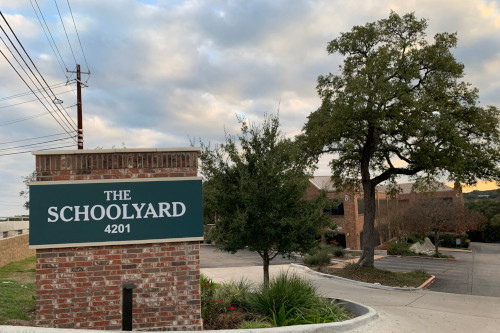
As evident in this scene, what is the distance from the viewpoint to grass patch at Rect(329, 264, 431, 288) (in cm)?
1651

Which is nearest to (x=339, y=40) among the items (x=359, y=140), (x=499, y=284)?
(x=359, y=140)

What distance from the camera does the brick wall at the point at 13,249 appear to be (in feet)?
62.5

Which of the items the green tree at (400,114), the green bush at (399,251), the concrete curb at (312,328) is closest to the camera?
the concrete curb at (312,328)

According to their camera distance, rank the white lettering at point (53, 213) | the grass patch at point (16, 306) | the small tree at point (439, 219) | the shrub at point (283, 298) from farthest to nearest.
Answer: the small tree at point (439, 219) → the shrub at point (283, 298) → the grass patch at point (16, 306) → the white lettering at point (53, 213)

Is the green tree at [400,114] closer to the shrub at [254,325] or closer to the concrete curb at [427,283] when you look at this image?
the concrete curb at [427,283]

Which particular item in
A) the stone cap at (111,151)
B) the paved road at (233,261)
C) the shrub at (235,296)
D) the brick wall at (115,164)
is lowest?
A: the paved road at (233,261)

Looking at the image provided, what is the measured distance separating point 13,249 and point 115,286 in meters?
18.4

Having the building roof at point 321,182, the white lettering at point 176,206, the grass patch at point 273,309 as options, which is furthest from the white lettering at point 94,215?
the building roof at point 321,182

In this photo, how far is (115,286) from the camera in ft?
20.6

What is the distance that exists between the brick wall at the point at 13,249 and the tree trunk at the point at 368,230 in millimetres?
17684

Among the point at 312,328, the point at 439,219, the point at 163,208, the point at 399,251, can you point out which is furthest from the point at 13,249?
the point at 439,219

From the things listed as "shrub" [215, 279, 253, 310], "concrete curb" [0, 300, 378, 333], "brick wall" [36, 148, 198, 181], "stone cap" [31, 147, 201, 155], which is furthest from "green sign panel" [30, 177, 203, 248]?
"shrub" [215, 279, 253, 310]

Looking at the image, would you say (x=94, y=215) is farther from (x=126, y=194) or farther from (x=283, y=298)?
(x=283, y=298)

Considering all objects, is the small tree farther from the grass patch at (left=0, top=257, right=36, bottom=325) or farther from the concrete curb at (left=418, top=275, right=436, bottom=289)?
the grass patch at (left=0, top=257, right=36, bottom=325)
